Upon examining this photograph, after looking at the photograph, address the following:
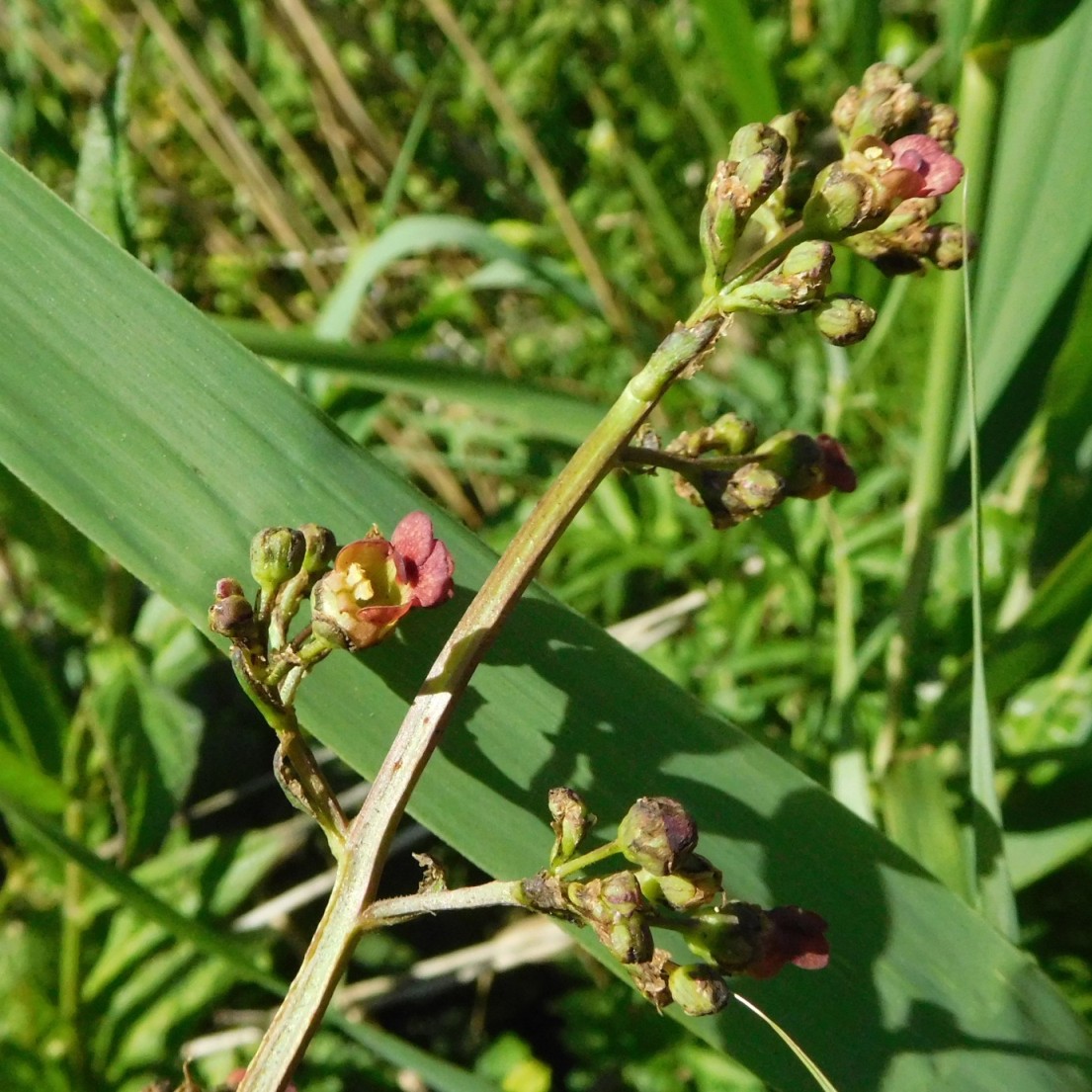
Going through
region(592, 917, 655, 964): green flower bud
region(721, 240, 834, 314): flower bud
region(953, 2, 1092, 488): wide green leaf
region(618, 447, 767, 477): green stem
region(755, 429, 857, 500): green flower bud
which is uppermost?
region(953, 2, 1092, 488): wide green leaf

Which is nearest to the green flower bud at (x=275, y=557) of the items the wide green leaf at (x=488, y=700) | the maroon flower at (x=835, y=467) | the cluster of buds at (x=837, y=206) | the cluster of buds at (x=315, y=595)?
the cluster of buds at (x=315, y=595)

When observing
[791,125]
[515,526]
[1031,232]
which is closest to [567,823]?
[791,125]

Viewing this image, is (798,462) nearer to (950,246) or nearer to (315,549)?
(950,246)

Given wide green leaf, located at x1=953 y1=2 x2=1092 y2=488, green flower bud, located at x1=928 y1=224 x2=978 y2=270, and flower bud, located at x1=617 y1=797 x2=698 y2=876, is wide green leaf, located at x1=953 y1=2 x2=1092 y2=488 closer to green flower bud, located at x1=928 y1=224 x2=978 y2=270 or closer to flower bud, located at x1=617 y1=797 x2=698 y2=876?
green flower bud, located at x1=928 y1=224 x2=978 y2=270

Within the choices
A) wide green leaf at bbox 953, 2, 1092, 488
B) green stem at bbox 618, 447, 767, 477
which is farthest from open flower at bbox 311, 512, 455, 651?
wide green leaf at bbox 953, 2, 1092, 488

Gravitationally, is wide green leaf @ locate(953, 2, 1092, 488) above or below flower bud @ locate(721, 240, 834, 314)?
above

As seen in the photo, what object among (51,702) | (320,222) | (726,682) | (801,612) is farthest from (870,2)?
(320,222)

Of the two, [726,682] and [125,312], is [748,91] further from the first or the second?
[125,312]

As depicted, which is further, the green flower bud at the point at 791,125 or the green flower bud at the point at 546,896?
the green flower bud at the point at 791,125

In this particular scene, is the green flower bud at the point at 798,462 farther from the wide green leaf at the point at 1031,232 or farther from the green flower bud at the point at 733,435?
the wide green leaf at the point at 1031,232
